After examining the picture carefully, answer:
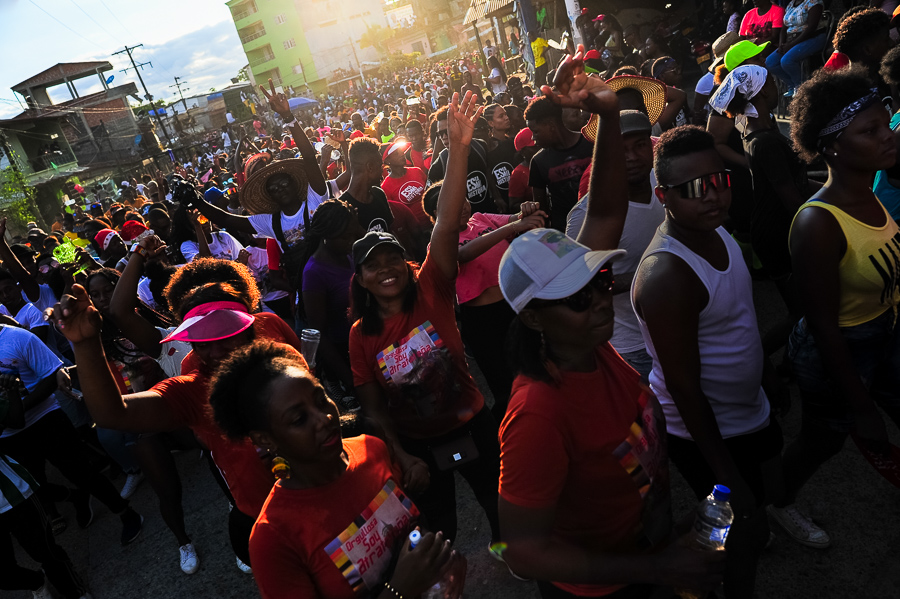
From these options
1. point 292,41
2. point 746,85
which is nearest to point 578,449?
point 746,85

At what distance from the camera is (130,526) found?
4.94m

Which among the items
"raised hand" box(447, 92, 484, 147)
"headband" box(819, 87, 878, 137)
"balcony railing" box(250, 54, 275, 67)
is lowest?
"headband" box(819, 87, 878, 137)

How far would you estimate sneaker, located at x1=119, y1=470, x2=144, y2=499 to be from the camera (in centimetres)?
570

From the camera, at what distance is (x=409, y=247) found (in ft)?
17.8

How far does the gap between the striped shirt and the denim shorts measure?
4.50 metres

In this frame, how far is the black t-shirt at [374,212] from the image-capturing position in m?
5.02

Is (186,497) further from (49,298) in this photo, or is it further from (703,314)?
(703,314)

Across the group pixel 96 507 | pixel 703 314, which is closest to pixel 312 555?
pixel 703 314

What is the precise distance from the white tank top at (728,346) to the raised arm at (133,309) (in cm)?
286

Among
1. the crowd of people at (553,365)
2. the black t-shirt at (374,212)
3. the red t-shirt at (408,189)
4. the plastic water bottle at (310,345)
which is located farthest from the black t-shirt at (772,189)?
the red t-shirt at (408,189)

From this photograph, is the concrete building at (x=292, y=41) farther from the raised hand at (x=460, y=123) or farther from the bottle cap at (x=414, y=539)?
the bottle cap at (x=414, y=539)

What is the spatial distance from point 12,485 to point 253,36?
82665 millimetres

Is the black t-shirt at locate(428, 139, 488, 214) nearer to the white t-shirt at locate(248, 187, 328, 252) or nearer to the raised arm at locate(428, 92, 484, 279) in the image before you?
the white t-shirt at locate(248, 187, 328, 252)

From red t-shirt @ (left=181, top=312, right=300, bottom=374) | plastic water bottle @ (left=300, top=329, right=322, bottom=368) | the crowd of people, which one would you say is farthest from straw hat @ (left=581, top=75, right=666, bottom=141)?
red t-shirt @ (left=181, top=312, right=300, bottom=374)
